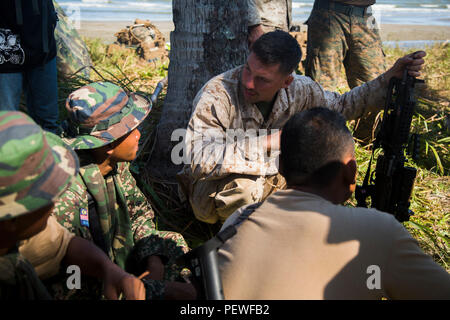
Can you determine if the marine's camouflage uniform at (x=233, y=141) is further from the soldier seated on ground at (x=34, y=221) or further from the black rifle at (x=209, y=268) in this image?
the black rifle at (x=209, y=268)

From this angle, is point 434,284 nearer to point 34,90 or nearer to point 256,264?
point 256,264

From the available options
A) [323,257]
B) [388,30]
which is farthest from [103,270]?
[388,30]

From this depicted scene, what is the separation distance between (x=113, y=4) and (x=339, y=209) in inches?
808

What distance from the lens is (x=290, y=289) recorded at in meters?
1.46

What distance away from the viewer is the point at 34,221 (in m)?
1.57

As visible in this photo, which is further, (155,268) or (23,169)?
(155,268)

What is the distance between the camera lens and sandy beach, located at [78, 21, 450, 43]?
1251 centimetres

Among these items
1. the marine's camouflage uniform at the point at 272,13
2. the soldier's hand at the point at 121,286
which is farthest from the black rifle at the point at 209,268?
the marine's camouflage uniform at the point at 272,13

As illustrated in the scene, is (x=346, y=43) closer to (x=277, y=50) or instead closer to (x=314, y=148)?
(x=277, y=50)

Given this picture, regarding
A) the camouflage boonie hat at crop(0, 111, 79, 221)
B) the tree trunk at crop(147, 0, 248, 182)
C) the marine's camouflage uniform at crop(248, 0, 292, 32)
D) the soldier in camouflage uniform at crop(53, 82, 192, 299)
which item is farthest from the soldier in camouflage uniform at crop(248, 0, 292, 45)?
the camouflage boonie hat at crop(0, 111, 79, 221)

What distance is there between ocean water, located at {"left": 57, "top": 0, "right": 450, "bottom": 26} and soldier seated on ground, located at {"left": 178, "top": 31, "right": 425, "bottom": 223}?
12.9m

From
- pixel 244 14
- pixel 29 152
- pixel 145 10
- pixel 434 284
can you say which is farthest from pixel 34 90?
pixel 145 10

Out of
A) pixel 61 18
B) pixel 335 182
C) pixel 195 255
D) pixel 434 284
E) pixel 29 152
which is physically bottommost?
pixel 434 284

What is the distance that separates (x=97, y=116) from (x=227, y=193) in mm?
1011
